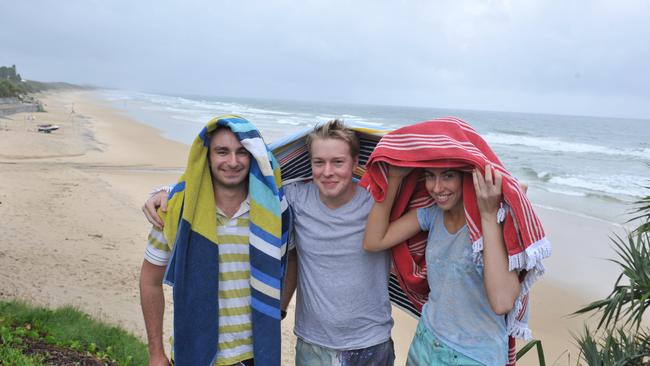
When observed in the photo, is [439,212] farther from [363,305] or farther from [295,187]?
Result: [295,187]

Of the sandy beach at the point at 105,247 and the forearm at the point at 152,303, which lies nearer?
the forearm at the point at 152,303

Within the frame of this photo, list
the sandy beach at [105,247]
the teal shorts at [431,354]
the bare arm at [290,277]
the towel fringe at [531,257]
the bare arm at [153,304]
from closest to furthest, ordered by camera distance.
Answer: the towel fringe at [531,257] < the teal shorts at [431,354] < the bare arm at [153,304] < the bare arm at [290,277] < the sandy beach at [105,247]

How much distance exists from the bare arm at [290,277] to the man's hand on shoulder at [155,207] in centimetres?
72

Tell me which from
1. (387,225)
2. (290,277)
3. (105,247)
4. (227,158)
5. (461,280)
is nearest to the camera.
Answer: (461,280)

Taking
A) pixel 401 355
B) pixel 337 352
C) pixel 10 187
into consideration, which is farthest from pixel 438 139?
pixel 10 187

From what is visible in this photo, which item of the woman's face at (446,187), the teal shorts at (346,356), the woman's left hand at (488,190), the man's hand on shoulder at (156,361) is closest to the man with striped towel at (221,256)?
the man's hand on shoulder at (156,361)

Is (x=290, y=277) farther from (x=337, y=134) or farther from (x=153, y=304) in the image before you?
(x=337, y=134)

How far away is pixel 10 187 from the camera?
457 inches

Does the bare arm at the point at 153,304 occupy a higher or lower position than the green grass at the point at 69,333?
higher

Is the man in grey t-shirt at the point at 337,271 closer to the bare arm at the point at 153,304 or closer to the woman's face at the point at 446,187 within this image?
the woman's face at the point at 446,187

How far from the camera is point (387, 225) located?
2.45 meters

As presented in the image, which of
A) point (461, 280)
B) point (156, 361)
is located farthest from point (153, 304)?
point (461, 280)

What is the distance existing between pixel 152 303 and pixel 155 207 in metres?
0.48

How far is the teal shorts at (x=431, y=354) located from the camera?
2176 mm
